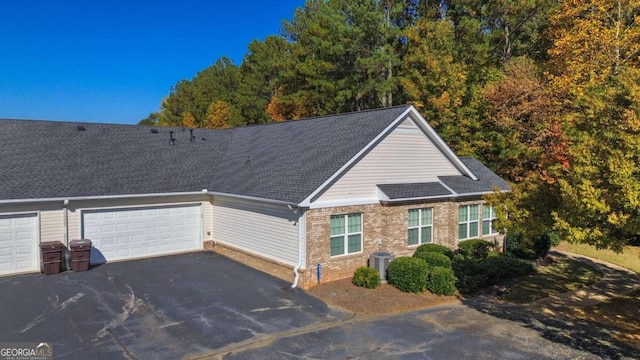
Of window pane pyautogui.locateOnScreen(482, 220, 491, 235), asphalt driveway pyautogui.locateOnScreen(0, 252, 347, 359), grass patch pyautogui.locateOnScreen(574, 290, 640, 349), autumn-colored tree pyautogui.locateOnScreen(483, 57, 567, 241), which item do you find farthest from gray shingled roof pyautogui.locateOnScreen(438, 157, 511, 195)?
asphalt driveway pyautogui.locateOnScreen(0, 252, 347, 359)

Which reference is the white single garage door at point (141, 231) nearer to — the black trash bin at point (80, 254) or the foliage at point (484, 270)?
the black trash bin at point (80, 254)

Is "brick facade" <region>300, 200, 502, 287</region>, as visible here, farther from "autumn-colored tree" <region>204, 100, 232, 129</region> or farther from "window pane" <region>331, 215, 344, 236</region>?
"autumn-colored tree" <region>204, 100, 232, 129</region>

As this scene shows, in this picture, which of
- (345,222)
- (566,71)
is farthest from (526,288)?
(566,71)

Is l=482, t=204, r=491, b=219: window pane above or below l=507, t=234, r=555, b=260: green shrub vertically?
above

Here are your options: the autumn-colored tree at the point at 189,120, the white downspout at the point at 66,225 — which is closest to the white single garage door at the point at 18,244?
the white downspout at the point at 66,225

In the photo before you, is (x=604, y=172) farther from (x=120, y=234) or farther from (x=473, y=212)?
(x=120, y=234)

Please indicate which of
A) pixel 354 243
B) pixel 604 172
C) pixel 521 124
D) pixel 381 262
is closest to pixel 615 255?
pixel 521 124
